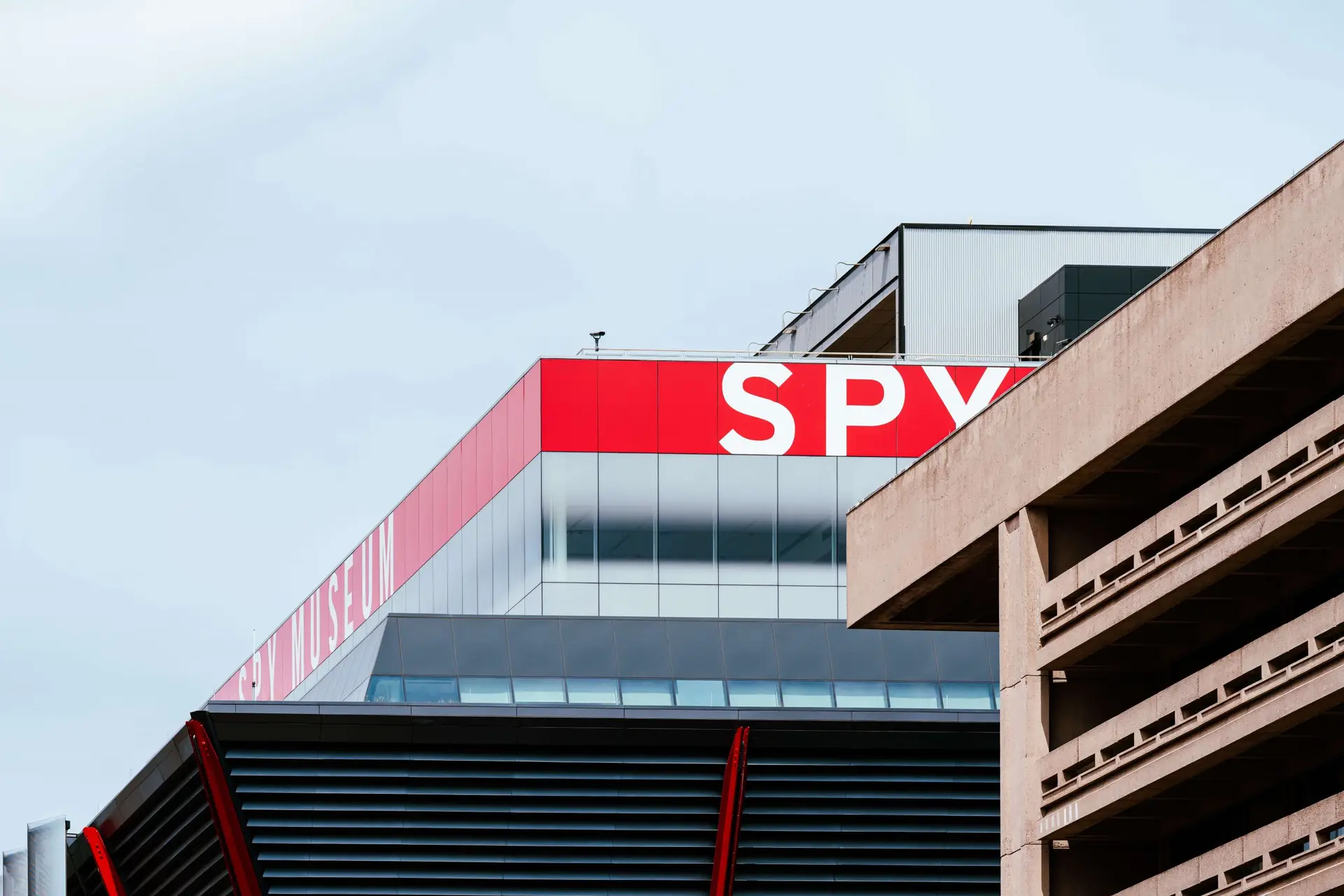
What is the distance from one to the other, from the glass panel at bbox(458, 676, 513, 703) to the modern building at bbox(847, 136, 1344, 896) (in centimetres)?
1135

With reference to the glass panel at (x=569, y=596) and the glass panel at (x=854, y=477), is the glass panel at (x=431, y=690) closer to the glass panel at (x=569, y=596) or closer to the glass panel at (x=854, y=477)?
the glass panel at (x=569, y=596)

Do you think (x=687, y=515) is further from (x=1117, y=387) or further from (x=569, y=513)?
(x=1117, y=387)

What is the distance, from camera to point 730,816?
50.8 meters

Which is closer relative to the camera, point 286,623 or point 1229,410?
point 1229,410

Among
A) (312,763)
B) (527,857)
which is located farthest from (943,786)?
(312,763)

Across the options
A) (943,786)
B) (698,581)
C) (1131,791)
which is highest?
(698,581)

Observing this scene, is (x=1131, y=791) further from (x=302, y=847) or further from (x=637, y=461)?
(x=637, y=461)

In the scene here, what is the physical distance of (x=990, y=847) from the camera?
52.4 m

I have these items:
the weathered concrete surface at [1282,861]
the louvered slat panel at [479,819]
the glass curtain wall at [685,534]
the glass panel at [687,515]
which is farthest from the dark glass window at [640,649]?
the weathered concrete surface at [1282,861]

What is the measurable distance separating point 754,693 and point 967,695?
13.7 feet

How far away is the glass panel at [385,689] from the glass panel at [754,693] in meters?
6.12

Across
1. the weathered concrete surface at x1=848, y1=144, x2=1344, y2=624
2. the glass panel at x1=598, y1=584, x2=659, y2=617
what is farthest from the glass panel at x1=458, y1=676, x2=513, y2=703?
the glass panel at x1=598, y1=584, x2=659, y2=617

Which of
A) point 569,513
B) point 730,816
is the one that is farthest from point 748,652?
point 569,513

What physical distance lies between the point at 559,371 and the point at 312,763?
Result: 1679 cm
